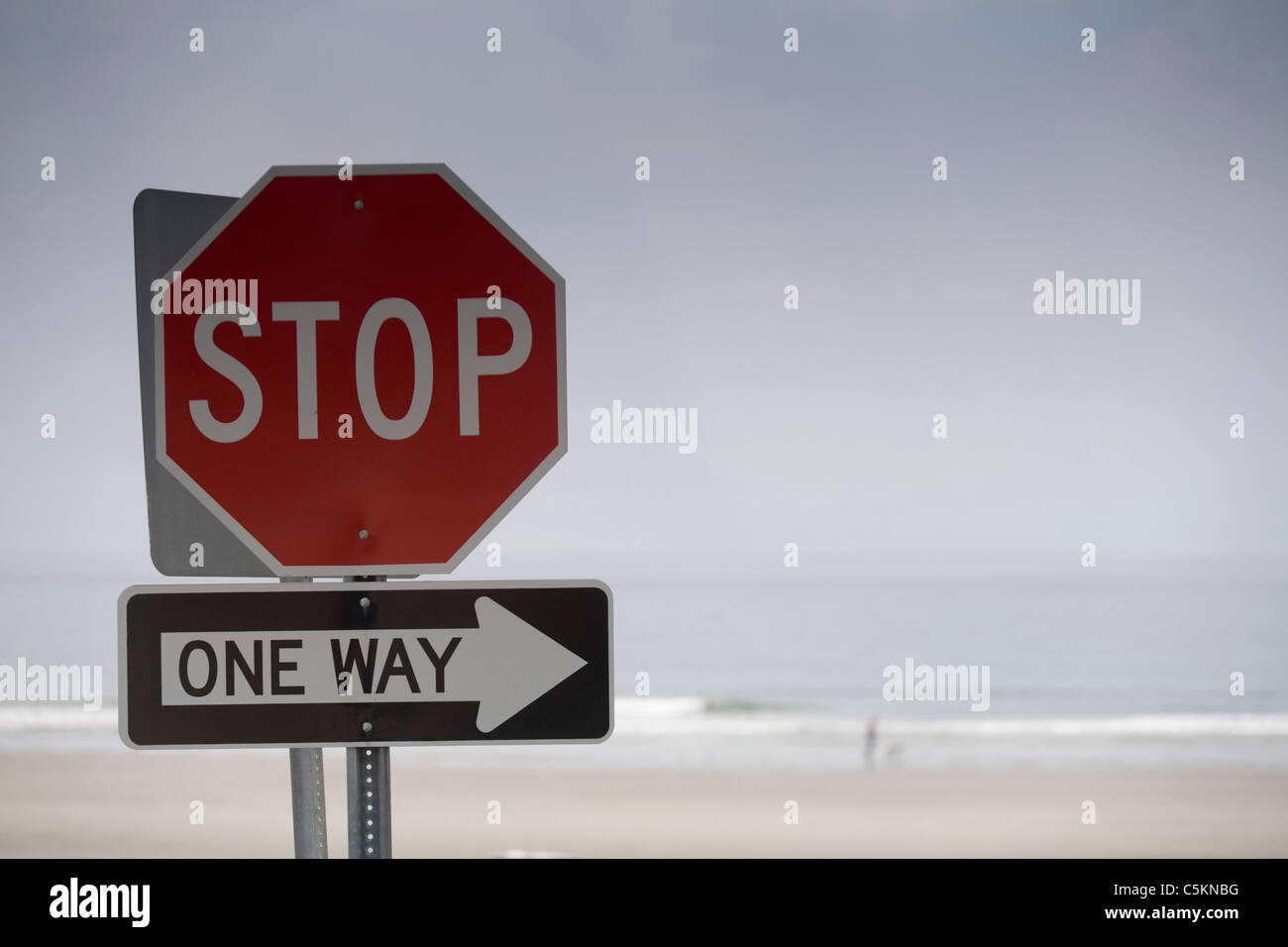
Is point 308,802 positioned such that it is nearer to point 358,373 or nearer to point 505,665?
point 505,665

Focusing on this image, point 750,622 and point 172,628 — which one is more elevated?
point 172,628

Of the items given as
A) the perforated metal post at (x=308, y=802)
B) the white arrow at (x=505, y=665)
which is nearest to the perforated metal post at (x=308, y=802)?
the perforated metal post at (x=308, y=802)

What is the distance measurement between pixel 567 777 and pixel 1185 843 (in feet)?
17.4

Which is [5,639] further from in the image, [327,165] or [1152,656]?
[327,165]

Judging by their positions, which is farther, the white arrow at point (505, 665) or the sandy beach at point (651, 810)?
the sandy beach at point (651, 810)

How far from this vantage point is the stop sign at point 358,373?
1.21 m

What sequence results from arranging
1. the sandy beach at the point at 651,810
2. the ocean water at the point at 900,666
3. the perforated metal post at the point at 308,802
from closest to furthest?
the perforated metal post at the point at 308,802 → the sandy beach at the point at 651,810 → the ocean water at the point at 900,666

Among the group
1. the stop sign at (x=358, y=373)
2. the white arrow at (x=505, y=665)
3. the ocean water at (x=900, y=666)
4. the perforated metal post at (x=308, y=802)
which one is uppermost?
the stop sign at (x=358, y=373)

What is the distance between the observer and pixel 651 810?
32.0ft

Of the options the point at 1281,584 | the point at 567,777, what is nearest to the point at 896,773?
the point at 567,777

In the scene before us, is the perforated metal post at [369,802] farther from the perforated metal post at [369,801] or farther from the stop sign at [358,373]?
the stop sign at [358,373]

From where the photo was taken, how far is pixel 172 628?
48.2 inches

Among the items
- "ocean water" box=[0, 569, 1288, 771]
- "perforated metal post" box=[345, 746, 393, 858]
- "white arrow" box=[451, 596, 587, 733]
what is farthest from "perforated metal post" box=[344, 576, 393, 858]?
"ocean water" box=[0, 569, 1288, 771]

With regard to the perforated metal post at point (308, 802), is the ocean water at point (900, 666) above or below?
below
